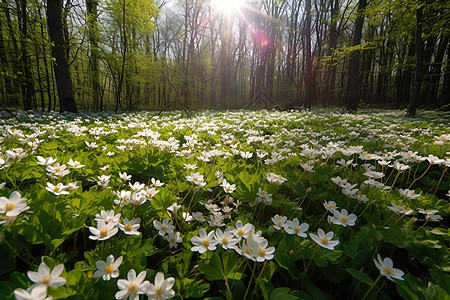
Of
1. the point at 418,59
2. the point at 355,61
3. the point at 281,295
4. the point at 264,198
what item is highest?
the point at 355,61

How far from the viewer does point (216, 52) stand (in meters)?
36.0

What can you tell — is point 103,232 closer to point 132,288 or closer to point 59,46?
point 132,288

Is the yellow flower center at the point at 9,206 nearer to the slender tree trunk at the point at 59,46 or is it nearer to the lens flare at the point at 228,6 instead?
the slender tree trunk at the point at 59,46

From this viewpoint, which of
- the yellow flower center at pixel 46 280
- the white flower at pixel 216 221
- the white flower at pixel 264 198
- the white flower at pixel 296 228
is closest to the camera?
the yellow flower center at pixel 46 280

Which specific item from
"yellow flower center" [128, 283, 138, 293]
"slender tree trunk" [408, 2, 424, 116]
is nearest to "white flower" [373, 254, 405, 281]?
"yellow flower center" [128, 283, 138, 293]

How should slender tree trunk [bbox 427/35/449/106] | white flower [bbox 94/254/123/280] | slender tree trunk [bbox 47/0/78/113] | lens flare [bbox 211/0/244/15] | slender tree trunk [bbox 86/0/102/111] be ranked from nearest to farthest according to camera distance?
white flower [bbox 94/254/123/280] → slender tree trunk [bbox 47/0/78/113] → slender tree trunk [bbox 86/0/102/111] → slender tree trunk [bbox 427/35/449/106] → lens flare [bbox 211/0/244/15]

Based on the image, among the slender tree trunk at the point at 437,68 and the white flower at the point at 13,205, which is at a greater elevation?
the slender tree trunk at the point at 437,68

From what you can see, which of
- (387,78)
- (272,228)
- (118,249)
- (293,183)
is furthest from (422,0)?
(387,78)

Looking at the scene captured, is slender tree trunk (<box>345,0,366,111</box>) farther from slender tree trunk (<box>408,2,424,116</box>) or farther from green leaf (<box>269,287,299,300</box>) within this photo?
green leaf (<box>269,287,299,300</box>)

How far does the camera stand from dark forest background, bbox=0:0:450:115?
8.65 m

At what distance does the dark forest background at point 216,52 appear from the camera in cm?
865

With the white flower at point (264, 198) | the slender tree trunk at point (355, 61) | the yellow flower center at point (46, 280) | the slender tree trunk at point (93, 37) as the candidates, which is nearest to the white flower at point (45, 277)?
the yellow flower center at point (46, 280)

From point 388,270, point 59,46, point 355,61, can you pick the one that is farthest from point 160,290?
point 355,61

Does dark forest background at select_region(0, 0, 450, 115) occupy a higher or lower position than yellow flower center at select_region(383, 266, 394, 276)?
higher
